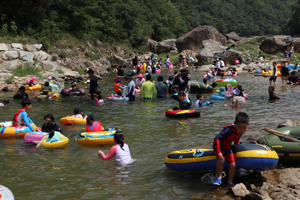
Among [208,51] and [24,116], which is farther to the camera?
[208,51]

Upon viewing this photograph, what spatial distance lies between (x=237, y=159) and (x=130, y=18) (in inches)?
1808

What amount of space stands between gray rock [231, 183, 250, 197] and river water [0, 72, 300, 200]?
0.48m

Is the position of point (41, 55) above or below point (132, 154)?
above

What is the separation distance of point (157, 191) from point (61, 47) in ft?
81.7

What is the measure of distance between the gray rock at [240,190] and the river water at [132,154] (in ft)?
1.57

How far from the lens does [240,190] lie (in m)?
4.75

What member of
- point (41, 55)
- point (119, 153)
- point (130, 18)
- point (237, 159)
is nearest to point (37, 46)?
point (41, 55)

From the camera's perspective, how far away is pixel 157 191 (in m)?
5.13

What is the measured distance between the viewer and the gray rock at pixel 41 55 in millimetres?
22344

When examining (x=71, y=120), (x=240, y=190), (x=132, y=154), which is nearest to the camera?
(x=240, y=190)

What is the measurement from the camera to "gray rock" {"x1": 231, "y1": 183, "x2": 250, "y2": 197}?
15.4ft

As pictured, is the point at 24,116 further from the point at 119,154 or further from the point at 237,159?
the point at 237,159

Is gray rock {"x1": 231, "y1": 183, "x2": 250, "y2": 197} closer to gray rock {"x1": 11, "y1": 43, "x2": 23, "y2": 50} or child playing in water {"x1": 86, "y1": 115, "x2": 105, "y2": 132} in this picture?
child playing in water {"x1": 86, "y1": 115, "x2": 105, "y2": 132}

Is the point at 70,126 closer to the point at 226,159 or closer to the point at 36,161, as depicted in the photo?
the point at 36,161
